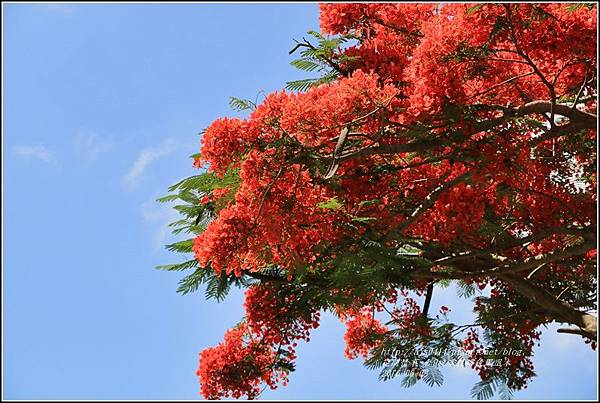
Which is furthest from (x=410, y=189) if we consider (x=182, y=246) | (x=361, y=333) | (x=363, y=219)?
(x=361, y=333)

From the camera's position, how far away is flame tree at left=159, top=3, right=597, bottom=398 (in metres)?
5.97

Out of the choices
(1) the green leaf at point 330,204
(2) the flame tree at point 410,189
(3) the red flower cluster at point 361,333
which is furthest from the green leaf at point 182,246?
(3) the red flower cluster at point 361,333

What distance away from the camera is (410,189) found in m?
7.36

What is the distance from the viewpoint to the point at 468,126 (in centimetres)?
615

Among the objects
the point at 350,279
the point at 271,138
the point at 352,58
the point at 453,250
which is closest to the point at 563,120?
the point at 453,250

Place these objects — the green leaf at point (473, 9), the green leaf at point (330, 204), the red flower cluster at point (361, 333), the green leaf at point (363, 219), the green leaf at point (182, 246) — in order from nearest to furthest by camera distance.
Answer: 1. the green leaf at point (473, 9)
2. the green leaf at point (330, 204)
3. the green leaf at point (363, 219)
4. the green leaf at point (182, 246)
5. the red flower cluster at point (361, 333)

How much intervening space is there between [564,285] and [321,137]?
4.48 metres

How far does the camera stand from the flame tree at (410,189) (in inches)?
235

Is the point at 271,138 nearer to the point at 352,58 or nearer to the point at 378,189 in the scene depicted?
the point at 378,189

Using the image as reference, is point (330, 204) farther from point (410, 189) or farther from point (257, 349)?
point (257, 349)

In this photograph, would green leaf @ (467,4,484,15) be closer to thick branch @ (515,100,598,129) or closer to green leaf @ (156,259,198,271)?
thick branch @ (515,100,598,129)

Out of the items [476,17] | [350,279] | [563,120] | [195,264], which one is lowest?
[350,279]

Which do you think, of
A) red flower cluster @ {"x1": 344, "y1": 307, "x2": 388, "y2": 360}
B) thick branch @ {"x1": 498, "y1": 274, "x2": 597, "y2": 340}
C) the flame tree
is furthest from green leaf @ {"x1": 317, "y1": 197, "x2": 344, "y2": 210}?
red flower cluster @ {"x1": 344, "y1": 307, "x2": 388, "y2": 360}

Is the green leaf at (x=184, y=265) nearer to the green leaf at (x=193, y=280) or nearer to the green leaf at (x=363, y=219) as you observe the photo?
the green leaf at (x=193, y=280)
